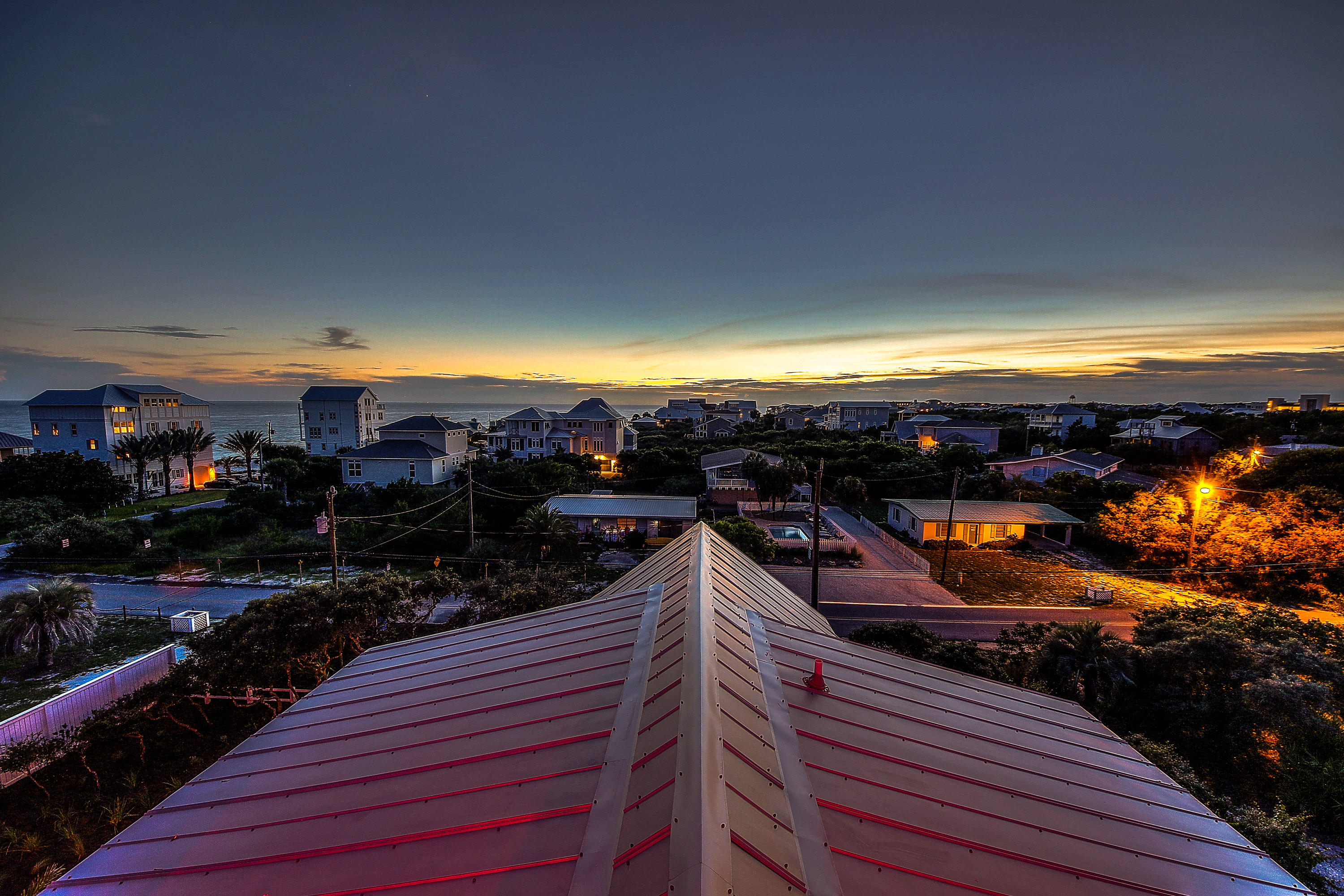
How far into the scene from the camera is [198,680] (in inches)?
488

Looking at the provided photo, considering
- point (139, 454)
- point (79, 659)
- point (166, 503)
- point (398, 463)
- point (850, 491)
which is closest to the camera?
point (79, 659)

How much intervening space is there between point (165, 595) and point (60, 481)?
79.1 ft

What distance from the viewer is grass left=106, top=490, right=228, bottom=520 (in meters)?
35.1

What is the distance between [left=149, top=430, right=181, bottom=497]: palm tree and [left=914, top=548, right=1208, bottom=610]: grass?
192ft

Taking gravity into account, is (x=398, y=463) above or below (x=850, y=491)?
above

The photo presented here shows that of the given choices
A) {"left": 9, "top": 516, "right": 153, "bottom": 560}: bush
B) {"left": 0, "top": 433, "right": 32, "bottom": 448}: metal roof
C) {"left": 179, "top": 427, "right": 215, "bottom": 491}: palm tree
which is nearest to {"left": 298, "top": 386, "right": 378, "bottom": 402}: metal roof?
{"left": 179, "top": 427, "right": 215, "bottom": 491}: palm tree

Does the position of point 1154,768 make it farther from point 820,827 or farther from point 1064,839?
point 820,827

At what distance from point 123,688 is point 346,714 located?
501 inches

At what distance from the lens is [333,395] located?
62.8 meters

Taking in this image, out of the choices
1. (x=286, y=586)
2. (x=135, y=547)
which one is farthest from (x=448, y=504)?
(x=135, y=547)

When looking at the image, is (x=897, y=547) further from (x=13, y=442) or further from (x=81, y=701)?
(x=13, y=442)

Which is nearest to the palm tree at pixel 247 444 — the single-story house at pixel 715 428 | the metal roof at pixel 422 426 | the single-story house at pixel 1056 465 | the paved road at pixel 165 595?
the metal roof at pixel 422 426

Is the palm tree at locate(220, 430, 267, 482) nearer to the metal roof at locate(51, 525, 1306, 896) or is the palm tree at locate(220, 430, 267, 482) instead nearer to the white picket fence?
the white picket fence

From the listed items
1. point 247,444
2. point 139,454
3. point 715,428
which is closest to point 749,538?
point 247,444
